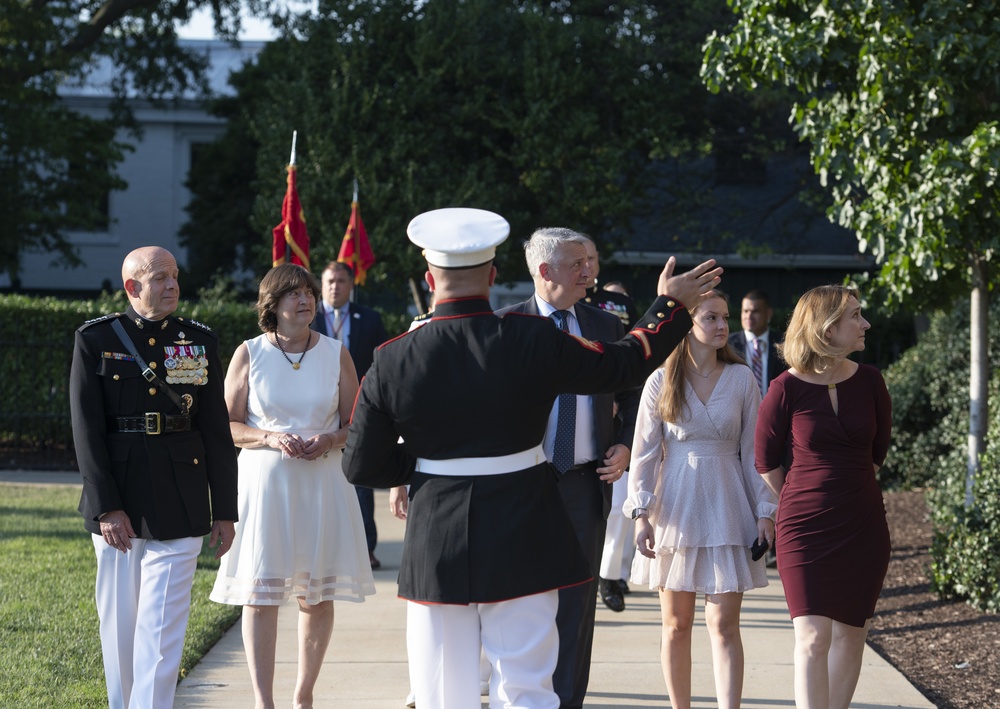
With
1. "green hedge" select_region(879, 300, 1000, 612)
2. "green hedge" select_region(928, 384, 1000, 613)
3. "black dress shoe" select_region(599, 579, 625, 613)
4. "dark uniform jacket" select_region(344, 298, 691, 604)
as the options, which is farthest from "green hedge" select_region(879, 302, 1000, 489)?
"dark uniform jacket" select_region(344, 298, 691, 604)

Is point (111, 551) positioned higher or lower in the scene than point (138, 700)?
higher

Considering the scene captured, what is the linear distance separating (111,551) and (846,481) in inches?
111

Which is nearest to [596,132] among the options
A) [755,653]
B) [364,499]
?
[364,499]

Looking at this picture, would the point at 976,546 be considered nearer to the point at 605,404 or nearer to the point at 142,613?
the point at 605,404

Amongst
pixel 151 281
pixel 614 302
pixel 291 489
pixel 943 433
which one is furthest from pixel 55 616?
pixel 943 433

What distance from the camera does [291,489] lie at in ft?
16.8

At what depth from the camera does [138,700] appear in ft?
14.7

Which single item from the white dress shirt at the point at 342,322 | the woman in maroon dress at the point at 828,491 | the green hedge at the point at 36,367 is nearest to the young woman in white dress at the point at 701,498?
the woman in maroon dress at the point at 828,491

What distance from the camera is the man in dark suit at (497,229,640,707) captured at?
190 inches

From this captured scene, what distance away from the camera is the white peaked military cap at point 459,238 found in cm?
353

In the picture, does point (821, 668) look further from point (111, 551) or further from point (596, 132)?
point (596, 132)

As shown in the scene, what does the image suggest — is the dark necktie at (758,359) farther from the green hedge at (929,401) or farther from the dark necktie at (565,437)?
the dark necktie at (565,437)

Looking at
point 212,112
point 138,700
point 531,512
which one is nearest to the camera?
point 531,512

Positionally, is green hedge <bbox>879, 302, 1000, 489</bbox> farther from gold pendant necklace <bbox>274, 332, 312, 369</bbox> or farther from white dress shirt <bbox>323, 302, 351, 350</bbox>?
gold pendant necklace <bbox>274, 332, 312, 369</bbox>
